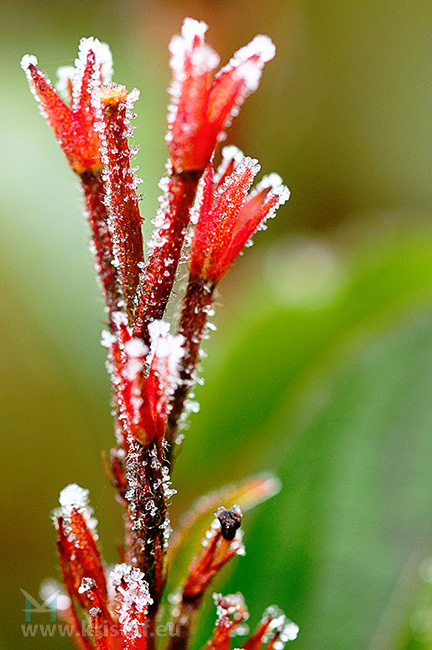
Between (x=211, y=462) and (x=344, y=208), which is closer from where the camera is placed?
(x=211, y=462)

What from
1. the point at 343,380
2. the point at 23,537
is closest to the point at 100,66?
the point at 343,380

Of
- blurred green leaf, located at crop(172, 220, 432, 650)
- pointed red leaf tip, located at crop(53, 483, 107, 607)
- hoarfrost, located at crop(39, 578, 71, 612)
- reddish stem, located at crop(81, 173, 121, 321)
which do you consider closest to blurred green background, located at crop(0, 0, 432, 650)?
blurred green leaf, located at crop(172, 220, 432, 650)

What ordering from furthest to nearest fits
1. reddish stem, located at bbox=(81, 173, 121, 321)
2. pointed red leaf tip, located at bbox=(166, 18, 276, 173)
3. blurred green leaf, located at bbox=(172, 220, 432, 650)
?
1. blurred green leaf, located at bbox=(172, 220, 432, 650)
2. reddish stem, located at bbox=(81, 173, 121, 321)
3. pointed red leaf tip, located at bbox=(166, 18, 276, 173)

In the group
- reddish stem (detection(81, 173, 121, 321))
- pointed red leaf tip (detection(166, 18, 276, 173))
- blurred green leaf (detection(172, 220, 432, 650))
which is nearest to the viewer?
pointed red leaf tip (detection(166, 18, 276, 173))

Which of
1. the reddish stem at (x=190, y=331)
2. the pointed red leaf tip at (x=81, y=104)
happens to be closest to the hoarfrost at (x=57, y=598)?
the reddish stem at (x=190, y=331)

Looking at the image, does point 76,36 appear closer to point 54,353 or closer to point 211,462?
point 54,353

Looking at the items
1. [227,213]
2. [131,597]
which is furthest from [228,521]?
[227,213]

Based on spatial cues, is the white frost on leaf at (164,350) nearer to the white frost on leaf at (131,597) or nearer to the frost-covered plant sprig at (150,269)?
the frost-covered plant sprig at (150,269)

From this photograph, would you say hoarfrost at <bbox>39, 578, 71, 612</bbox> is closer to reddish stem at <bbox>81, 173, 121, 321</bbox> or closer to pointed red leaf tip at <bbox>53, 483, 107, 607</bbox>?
pointed red leaf tip at <bbox>53, 483, 107, 607</bbox>
